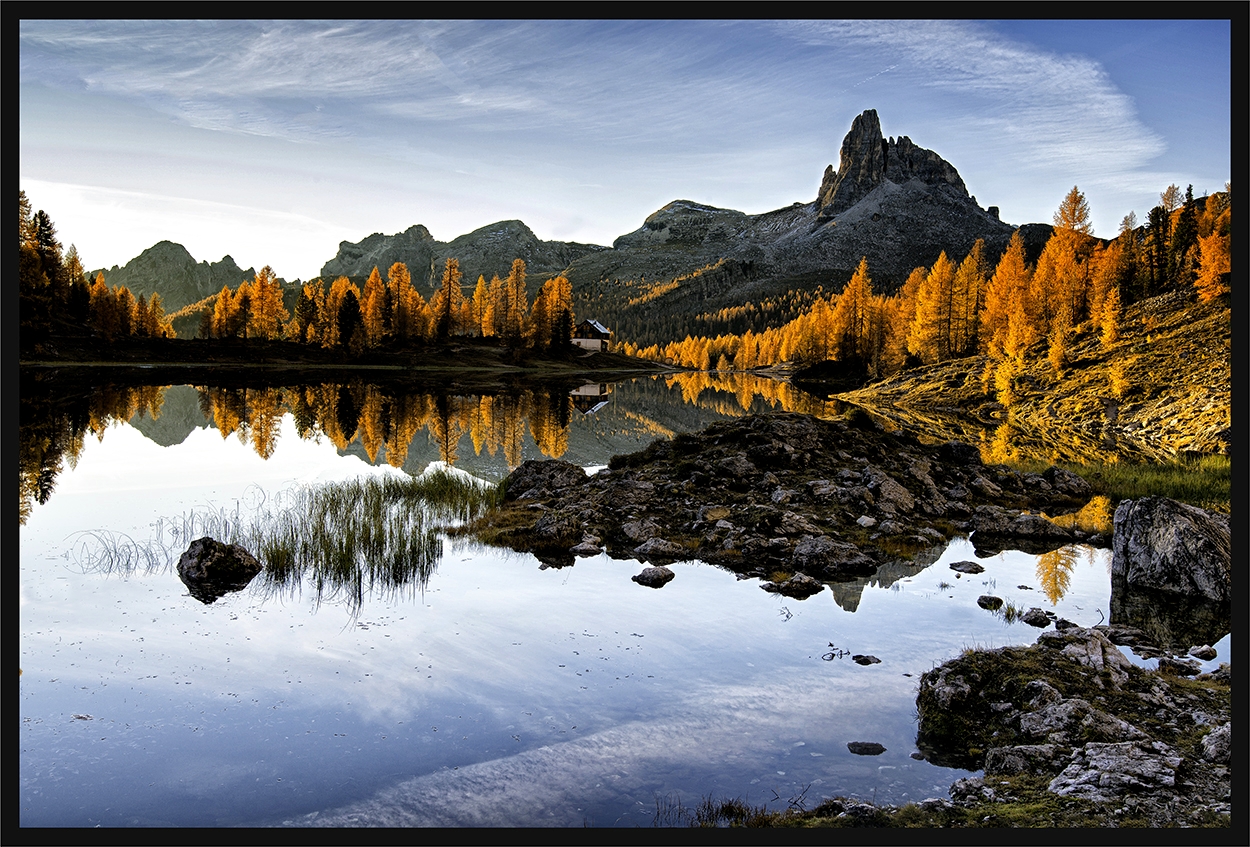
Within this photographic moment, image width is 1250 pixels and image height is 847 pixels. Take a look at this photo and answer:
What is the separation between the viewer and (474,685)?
912 centimetres

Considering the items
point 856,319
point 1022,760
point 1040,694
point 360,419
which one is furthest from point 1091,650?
point 856,319

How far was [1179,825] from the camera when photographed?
222 inches

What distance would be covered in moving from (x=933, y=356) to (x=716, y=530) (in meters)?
74.9

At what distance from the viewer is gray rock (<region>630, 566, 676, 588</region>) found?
14099 mm

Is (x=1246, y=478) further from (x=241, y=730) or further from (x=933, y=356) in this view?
(x=933, y=356)

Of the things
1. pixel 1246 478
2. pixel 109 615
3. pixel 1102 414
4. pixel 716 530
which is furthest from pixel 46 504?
pixel 1102 414

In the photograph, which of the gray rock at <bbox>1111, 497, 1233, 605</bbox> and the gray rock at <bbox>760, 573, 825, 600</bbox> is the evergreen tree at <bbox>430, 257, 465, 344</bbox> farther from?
the gray rock at <bbox>1111, 497, 1233, 605</bbox>

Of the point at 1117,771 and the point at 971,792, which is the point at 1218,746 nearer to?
the point at 1117,771

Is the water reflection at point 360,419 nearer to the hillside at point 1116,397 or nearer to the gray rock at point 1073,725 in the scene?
the hillside at point 1116,397

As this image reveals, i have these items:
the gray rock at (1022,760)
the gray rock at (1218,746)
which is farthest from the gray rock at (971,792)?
the gray rock at (1218,746)

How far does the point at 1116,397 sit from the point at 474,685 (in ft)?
187

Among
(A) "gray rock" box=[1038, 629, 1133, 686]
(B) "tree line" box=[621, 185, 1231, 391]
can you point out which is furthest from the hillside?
(A) "gray rock" box=[1038, 629, 1133, 686]

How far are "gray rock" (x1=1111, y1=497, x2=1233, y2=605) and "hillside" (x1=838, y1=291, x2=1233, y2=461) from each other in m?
19.1

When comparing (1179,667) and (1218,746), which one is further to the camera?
(1179,667)
